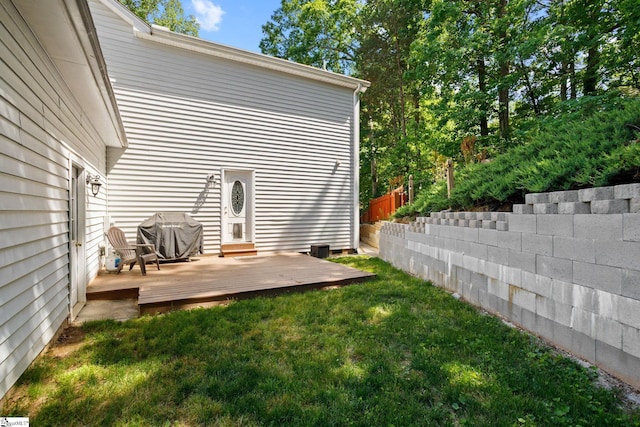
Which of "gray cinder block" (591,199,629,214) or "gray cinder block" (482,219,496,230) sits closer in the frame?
"gray cinder block" (591,199,629,214)

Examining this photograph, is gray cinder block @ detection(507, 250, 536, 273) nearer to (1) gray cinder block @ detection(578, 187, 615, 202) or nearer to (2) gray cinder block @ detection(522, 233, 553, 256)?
(2) gray cinder block @ detection(522, 233, 553, 256)

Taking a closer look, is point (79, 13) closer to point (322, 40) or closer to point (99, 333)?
point (99, 333)

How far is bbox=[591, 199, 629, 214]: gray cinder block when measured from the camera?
2195 mm

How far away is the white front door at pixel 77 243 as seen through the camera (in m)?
3.64

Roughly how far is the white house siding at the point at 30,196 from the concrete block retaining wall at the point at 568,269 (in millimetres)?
4170

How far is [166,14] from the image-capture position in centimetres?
1627

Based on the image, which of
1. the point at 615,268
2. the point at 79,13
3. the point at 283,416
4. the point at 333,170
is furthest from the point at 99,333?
the point at 333,170

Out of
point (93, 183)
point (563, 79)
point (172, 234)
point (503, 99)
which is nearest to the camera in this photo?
point (93, 183)

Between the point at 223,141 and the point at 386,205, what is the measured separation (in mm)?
5984

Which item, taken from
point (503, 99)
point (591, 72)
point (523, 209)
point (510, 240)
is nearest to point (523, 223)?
point (523, 209)

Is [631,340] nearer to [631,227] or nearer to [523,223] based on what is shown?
[631,227]

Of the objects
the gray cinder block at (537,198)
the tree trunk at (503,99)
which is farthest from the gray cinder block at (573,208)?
the tree trunk at (503,99)

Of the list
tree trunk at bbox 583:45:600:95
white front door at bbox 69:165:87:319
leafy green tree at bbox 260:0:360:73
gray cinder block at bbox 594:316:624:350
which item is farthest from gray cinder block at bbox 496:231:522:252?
leafy green tree at bbox 260:0:360:73

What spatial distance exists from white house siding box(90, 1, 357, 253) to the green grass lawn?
A: 161 inches
